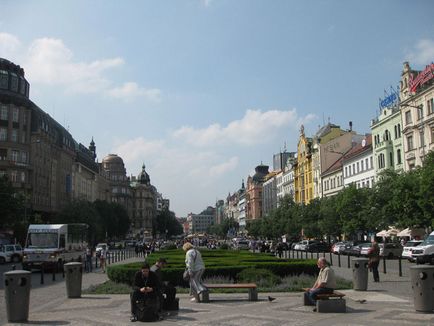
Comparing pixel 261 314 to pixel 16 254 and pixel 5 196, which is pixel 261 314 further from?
pixel 5 196

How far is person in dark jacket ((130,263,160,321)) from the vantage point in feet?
43.8

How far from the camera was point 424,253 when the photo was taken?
3525 cm

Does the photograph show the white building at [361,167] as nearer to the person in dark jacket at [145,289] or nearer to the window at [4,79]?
the window at [4,79]

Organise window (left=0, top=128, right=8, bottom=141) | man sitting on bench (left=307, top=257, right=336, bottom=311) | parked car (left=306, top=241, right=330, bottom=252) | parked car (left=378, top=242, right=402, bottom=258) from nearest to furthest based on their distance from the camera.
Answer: man sitting on bench (left=307, top=257, right=336, bottom=311) → parked car (left=378, top=242, right=402, bottom=258) → parked car (left=306, top=241, right=330, bottom=252) → window (left=0, top=128, right=8, bottom=141)

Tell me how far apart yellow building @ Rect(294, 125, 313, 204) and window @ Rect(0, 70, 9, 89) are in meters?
58.7

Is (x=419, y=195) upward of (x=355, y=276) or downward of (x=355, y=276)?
upward

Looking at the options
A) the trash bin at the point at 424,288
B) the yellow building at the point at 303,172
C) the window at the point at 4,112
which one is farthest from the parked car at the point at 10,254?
the yellow building at the point at 303,172

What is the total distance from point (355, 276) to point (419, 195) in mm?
26207

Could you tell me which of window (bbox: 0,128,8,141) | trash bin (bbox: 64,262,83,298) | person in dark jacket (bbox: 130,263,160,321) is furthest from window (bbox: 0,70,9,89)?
person in dark jacket (bbox: 130,263,160,321)

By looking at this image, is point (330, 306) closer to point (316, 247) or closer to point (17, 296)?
point (17, 296)

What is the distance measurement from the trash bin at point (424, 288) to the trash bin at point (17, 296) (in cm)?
1018

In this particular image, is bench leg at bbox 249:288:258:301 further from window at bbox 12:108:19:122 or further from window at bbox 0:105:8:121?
A: window at bbox 12:108:19:122

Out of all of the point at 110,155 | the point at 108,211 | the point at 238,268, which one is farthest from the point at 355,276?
the point at 110,155

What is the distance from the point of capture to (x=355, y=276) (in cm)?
1953
